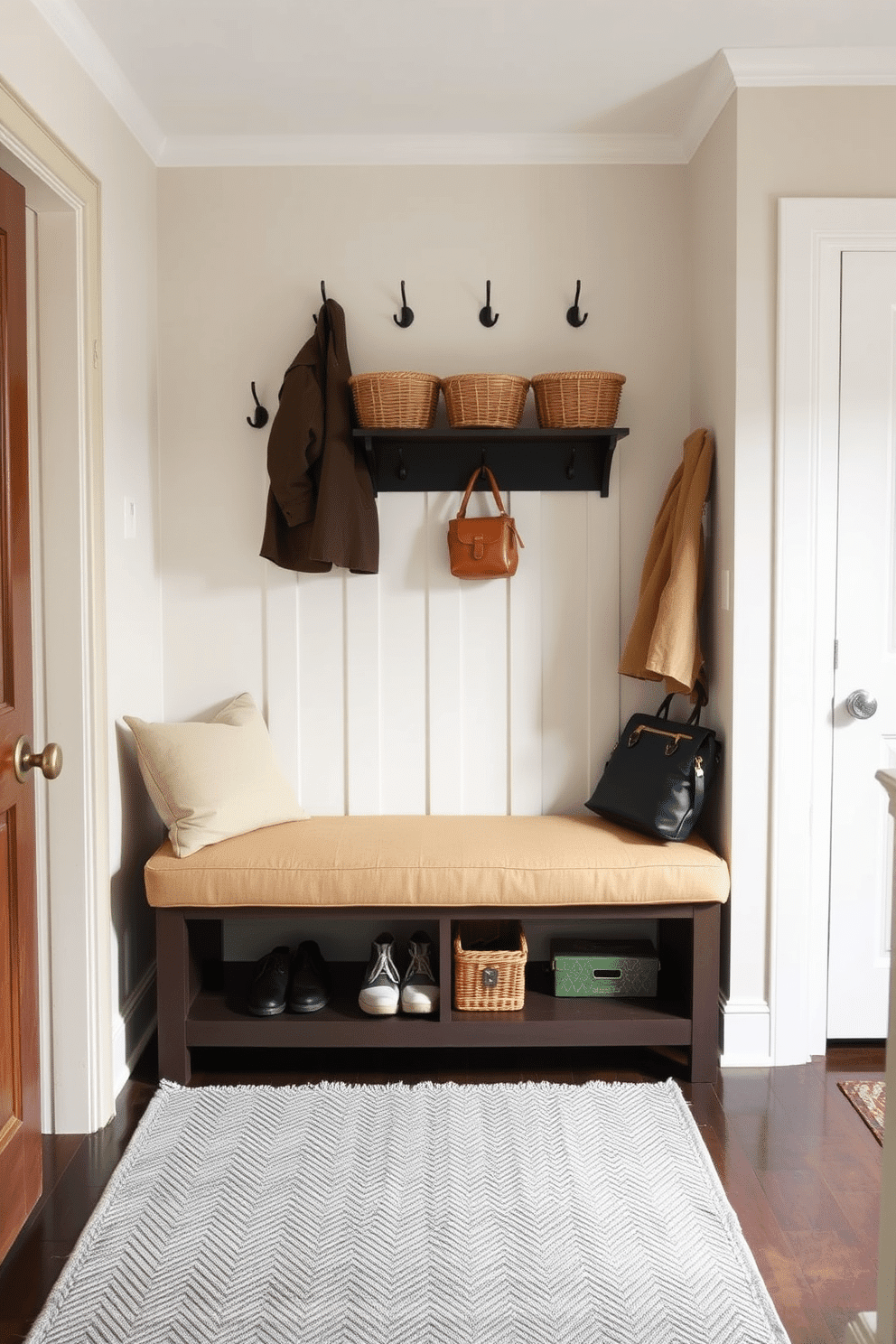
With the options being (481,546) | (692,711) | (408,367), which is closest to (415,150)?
(408,367)

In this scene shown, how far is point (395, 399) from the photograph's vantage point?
9.59 feet

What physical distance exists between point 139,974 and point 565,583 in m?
1.60

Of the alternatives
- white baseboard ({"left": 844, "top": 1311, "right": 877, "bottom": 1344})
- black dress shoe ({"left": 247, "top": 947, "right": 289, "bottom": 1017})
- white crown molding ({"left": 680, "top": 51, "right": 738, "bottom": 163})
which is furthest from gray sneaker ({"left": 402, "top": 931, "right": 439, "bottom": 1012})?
white crown molding ({"left": 680, "top": 51, "right": 738, "bottom": 163})

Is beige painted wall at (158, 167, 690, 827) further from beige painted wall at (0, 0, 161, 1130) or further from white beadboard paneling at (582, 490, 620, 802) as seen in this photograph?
beige painted wall at (0, 0, 161, 1130)

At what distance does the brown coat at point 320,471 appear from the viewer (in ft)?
9.64

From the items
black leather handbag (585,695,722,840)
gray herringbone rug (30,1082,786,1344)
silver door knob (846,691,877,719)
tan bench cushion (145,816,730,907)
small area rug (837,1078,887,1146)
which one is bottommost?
gray herringbone rug (30,1082,786,1344)

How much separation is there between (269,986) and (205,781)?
55cm

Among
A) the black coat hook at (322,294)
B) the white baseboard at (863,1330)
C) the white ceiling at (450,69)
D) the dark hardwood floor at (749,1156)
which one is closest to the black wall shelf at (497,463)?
the black coat hook at (322,294)

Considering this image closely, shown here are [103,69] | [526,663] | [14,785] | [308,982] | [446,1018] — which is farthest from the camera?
[526,663]

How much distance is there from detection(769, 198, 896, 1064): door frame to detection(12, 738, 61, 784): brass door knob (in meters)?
1.68

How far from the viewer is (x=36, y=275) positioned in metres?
2.36

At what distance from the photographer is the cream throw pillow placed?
2744 millimetres

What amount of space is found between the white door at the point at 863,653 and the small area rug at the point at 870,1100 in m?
0.19

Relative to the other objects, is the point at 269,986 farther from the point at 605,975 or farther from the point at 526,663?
the point at 526,663
